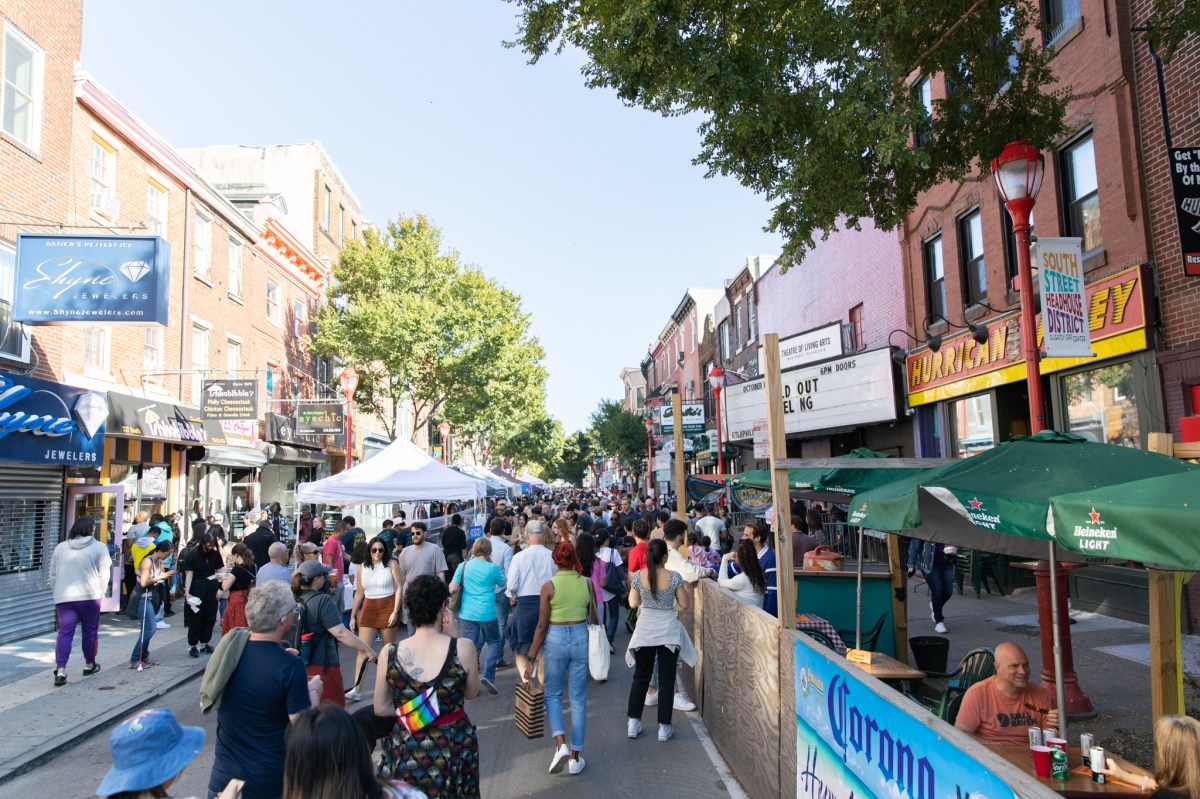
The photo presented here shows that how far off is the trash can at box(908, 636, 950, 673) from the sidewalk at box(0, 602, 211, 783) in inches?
313

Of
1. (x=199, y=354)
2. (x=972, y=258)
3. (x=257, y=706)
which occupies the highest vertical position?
(x=972, y=258)

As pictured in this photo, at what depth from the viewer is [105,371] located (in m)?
16.2

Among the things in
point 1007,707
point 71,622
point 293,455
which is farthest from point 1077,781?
point 293,455

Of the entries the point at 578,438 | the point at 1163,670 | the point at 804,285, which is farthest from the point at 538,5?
the point at 578,438

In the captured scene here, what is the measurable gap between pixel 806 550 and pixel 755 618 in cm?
566

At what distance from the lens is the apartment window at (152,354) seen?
1777 centimetres

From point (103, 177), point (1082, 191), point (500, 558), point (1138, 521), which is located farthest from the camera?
point (103, 177)

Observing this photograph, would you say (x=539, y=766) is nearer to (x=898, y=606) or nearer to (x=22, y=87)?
(x=898, y=606)

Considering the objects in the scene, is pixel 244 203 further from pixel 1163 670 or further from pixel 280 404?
pixel 1163 670

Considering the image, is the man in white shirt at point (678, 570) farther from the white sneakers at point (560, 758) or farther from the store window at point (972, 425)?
the store window at point (972, 425)

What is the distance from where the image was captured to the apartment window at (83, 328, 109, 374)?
15.6m

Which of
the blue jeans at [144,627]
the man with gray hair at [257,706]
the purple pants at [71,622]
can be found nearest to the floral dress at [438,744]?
the man with gray hair at [257,706]

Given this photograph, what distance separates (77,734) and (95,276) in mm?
6562

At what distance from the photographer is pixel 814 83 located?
8227 mm
